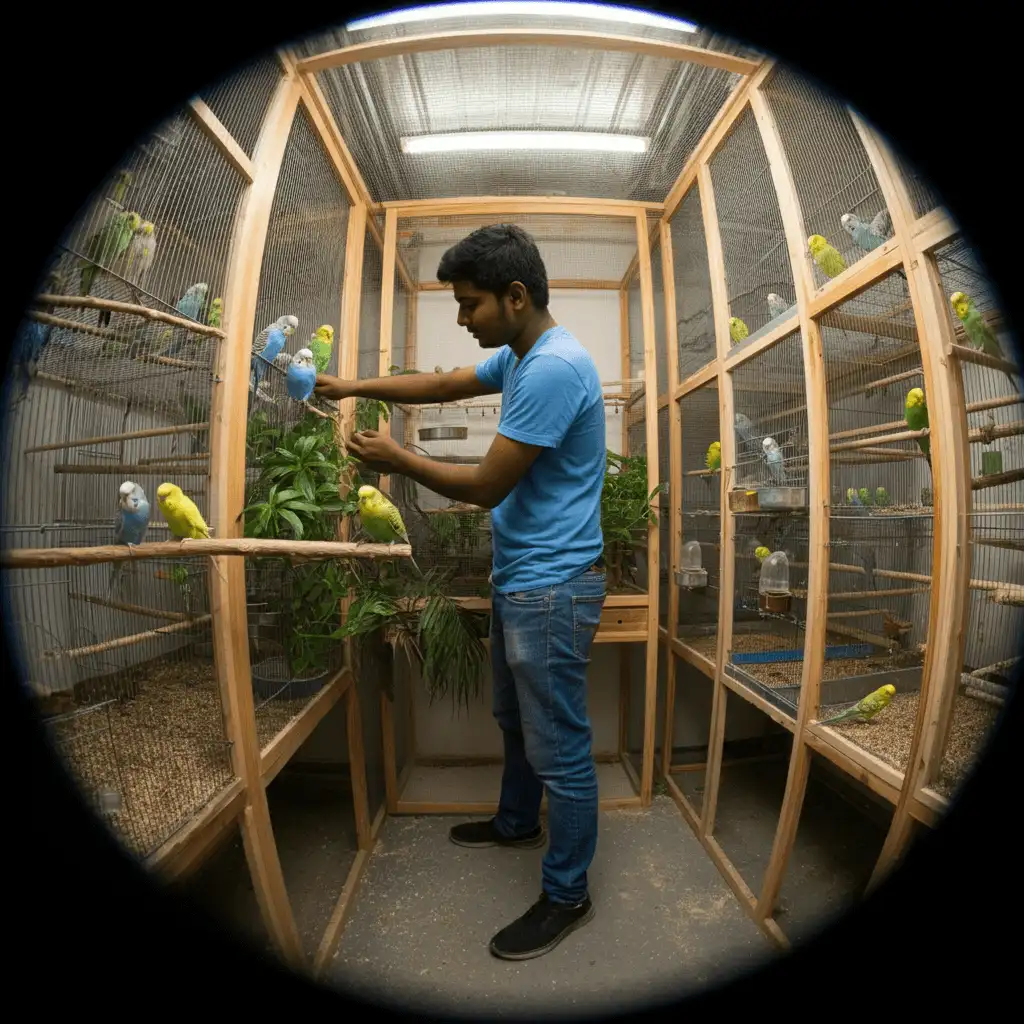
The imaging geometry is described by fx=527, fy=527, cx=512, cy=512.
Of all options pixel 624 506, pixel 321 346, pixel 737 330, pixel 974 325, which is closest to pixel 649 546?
pixel 624 506

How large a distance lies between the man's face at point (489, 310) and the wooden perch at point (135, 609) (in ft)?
2.57

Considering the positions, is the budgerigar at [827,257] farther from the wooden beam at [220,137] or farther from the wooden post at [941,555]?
the wooden beam at [220,137]

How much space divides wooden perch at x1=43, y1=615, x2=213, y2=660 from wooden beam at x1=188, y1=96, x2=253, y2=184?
87 cm

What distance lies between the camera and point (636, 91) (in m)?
1.30

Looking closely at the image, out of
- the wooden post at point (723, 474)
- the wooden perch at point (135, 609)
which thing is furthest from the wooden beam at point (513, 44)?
the wooden perch at point (135, 609)

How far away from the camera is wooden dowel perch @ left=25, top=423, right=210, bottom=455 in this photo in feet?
2.44

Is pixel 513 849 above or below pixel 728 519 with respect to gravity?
below

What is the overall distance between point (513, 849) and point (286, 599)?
79 cm

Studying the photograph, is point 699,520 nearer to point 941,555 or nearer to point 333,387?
point 941,555

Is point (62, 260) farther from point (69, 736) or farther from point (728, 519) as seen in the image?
point (728, 519)

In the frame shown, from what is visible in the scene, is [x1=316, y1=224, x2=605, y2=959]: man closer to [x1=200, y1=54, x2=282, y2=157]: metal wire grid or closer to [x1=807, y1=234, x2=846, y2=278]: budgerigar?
[x1=200, y1=54, x2=282, y2=157]: metal wire grid

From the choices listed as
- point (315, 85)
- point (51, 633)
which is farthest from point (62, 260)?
point (315, 85)

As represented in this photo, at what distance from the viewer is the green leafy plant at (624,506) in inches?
68.6

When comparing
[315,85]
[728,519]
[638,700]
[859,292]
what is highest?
[315,85]
